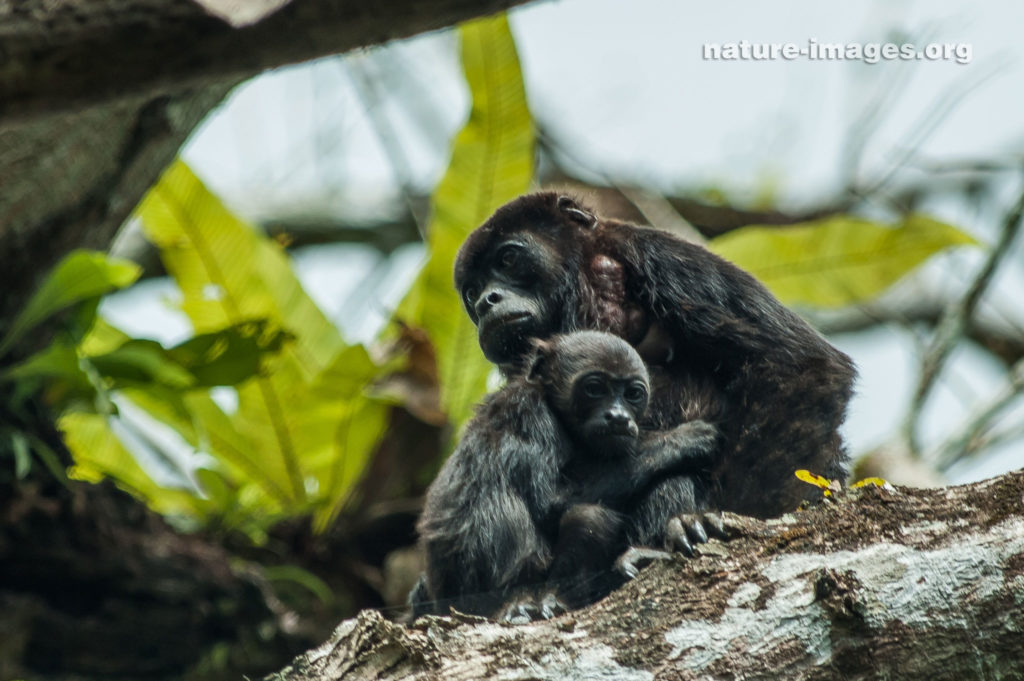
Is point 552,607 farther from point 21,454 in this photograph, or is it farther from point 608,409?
point 21,454

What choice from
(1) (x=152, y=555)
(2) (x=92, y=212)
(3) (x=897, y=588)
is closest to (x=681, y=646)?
(3) (x=897, y=588)

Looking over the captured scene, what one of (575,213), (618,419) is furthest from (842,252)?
(618,419)

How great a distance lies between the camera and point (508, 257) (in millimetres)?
5266

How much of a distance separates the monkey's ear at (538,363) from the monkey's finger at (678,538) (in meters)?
1.27

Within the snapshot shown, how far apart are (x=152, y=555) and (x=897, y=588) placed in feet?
15.2

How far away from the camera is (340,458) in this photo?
7695mm

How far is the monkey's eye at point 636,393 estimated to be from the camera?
461 cm

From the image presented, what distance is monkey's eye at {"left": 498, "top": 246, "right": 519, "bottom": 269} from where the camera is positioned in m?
5.24

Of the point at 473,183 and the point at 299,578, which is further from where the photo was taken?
the point at 473,183

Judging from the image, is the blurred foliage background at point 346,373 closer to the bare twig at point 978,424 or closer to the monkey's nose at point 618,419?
the bare twig at point 978,424

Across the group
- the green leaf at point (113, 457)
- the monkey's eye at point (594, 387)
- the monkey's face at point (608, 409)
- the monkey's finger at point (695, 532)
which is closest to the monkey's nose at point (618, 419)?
the monkey's face at point (608, 409)

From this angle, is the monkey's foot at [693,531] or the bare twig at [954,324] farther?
the bare twig at [954,324]

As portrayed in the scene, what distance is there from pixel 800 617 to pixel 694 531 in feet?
2.07

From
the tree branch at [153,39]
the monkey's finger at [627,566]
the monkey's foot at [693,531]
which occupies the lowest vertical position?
the monkey's finger at [627,566]
